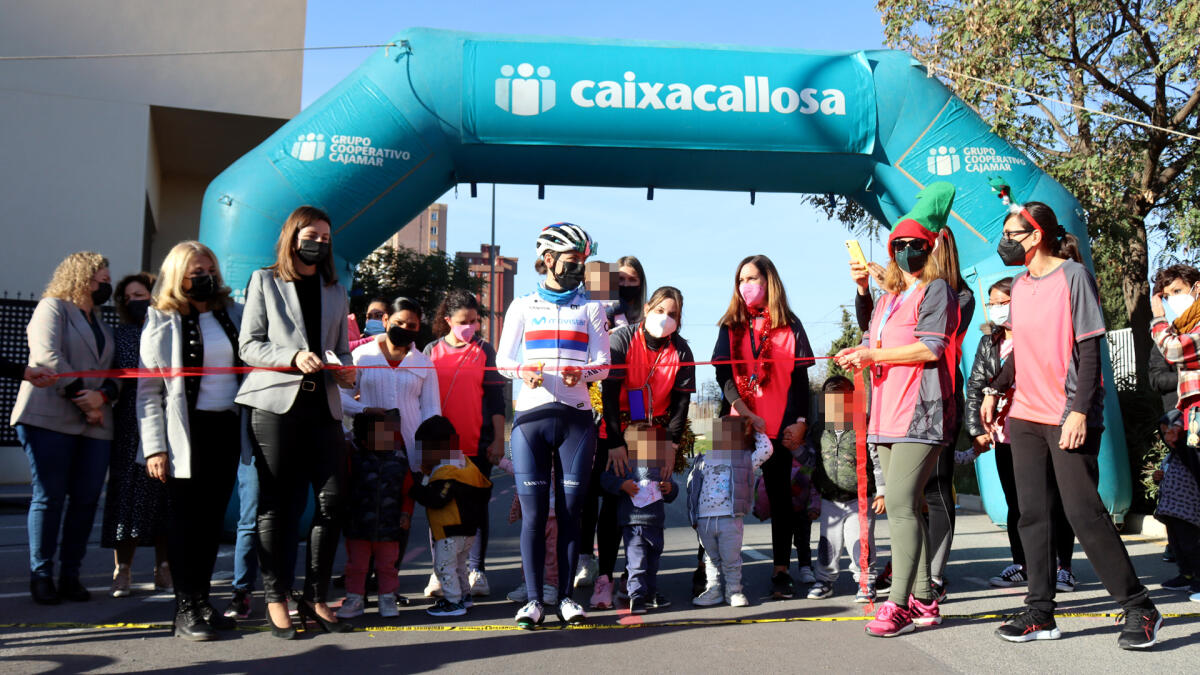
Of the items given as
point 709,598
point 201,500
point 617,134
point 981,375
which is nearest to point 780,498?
point 709,598

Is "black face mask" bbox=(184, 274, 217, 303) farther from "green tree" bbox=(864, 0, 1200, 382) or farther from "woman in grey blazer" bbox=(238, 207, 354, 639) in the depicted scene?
"green tree" bbox=(864, 0, 1200, 382)

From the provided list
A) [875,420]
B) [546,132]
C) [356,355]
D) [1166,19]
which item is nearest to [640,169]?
[546,132]

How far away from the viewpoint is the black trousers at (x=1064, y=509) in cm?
425

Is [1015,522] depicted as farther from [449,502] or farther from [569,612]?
[449,502]

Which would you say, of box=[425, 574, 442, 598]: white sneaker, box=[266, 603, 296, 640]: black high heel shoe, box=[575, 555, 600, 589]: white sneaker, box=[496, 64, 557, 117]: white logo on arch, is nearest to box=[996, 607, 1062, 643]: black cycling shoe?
box=[575, 555, 600, 589]: white sneaker

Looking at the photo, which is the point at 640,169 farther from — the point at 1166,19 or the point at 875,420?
the point at 1166,19

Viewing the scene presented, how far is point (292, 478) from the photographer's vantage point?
4.56 meters

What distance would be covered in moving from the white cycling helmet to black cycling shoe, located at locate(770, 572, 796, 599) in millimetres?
2225

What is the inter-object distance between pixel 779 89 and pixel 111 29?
11312 millimetres

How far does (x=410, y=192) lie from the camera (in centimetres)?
852

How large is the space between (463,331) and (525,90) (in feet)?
10.3

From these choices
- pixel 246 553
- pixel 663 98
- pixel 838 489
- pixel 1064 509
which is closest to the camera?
pixel 1064 509

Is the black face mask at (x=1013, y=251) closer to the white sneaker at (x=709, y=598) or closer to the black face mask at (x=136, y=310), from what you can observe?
the white sneaker at (x=709, y=598)

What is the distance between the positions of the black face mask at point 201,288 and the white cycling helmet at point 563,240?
1.62 metres
